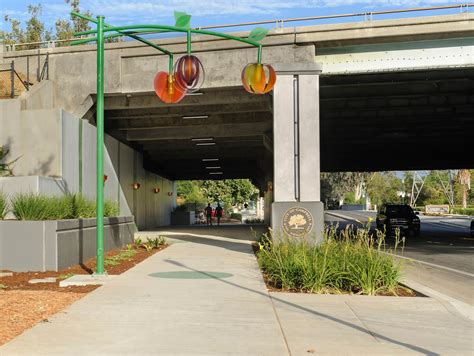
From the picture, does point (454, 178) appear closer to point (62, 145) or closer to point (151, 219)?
point (151, 219)

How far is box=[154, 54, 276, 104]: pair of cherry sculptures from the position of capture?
1395 centimetres

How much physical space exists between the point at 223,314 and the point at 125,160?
76.6 feet

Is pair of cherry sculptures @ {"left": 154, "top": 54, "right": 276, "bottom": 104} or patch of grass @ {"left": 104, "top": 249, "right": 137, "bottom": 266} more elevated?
pair of cherry sculptures @ {"left": 154, "top": 54, "right": 276, "bottom": 104}

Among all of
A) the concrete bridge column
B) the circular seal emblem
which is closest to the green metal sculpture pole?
the concrete bridge column

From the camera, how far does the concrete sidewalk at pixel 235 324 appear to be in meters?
6.29

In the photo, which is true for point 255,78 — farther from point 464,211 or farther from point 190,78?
point 464,211

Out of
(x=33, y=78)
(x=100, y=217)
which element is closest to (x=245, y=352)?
(x=100, y=217)

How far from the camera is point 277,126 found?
18.5 m

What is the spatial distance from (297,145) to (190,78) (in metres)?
5.65

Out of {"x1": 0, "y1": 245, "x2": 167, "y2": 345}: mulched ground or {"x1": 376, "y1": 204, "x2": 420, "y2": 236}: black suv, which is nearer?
{"x1": 0, "y1": 245, "x2": 167, "y2": 345}: mulched ground

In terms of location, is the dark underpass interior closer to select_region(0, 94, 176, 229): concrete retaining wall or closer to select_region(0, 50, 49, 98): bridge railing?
select_region(0, 50, 49, 98): bridge railing

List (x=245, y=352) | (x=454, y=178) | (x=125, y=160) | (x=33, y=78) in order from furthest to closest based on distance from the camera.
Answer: (x=454, y=178) → (x=125, y=160) → (x=33, y=78) → (x=245, y=352)

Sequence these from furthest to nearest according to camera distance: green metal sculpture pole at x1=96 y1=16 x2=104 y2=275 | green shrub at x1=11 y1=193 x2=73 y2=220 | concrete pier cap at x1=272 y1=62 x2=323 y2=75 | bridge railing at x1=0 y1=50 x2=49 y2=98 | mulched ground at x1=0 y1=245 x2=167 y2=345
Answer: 1. bridge railing at x1=0 y1=50 x2=49 y2=98
2. concrete pier cap at x1=272 y1=62 x2=323 y2=75
3. green shrub at x1=11 y1=193 x2=73 y2=220
4. green metal sculpture pole at x1=96 y1=16 x2=104 y2=275
5. mulched ground at x1=0 y1=245 x2=167 y2=345

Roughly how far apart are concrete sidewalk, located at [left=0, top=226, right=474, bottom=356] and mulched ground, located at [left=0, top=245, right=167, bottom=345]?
266mm
